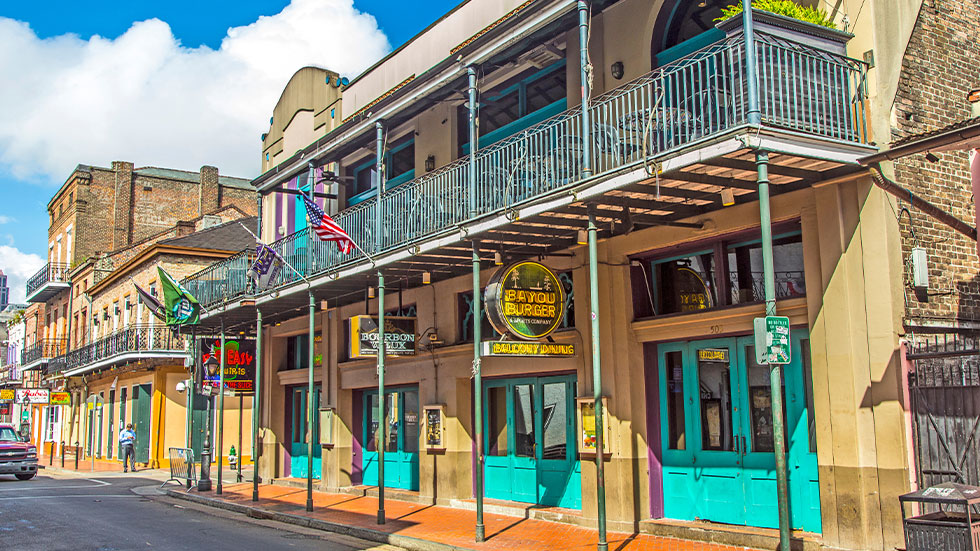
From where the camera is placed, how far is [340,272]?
15.5 metres

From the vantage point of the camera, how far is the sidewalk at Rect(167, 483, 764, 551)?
10773mm

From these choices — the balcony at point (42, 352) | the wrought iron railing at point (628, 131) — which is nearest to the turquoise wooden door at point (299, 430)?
the wrought iron railing at point (628, 131)

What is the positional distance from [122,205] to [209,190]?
14.8 feet

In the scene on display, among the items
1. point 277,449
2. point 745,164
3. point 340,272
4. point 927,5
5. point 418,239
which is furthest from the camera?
point 277,449

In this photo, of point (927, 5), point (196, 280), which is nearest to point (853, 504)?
point (927, 5)

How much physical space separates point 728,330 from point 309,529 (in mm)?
7643

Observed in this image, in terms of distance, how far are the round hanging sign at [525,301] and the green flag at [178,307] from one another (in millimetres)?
11918

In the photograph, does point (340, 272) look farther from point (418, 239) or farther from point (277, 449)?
point (277, 449)

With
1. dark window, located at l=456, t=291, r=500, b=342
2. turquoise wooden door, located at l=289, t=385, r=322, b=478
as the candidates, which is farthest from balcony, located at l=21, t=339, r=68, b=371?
dark window, located at l=456, t=291, r=500, b=342

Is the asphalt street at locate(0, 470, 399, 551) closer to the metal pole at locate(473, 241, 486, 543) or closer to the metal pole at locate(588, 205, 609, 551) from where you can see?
the metal pole at locate(473, 241, 486, 543)

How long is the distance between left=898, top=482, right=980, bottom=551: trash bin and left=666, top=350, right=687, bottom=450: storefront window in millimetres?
4523

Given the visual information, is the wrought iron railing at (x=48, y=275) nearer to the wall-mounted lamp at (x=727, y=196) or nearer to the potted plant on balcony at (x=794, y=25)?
the wall-mounted lamp at (x=727, y=196)

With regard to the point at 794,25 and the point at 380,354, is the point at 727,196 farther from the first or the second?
the point at 380,354

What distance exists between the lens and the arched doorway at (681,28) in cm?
1127
